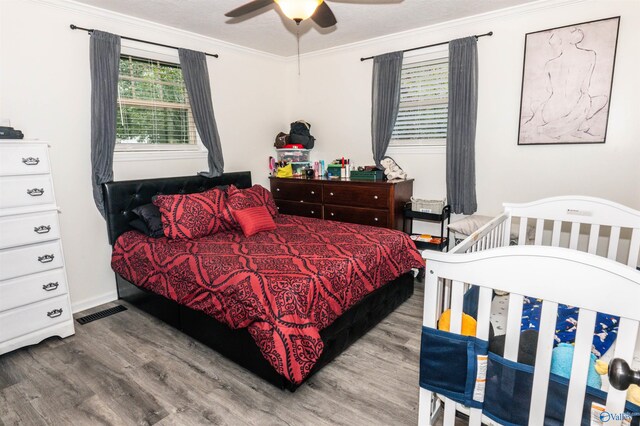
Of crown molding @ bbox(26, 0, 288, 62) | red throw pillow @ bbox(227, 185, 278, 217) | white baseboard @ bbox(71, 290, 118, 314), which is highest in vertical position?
crown molding @ bbox(26, 0, 288, 62)

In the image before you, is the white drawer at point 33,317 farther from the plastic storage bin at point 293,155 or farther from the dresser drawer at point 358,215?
the plastic storage bin at point 293,155

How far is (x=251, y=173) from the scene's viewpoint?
14.5 ft

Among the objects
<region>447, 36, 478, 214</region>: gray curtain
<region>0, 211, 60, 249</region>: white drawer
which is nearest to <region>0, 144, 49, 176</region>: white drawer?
<region>0, 211, 60, 249</region>: white drawer

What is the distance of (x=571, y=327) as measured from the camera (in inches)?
60.7

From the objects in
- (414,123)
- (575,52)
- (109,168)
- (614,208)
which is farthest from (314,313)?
(575,52)

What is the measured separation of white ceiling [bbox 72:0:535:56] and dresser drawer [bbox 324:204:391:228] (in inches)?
72.2

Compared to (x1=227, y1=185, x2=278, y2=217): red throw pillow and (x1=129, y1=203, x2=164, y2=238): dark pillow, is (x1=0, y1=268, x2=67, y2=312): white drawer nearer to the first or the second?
(x1=129, y1=203, x2=164, y2=238): dark pillow

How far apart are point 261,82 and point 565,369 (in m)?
4.24

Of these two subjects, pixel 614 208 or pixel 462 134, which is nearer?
pixel 614 208

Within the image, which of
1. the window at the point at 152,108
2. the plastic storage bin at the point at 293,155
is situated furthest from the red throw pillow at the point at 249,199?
the plastic storage bin at the point at 293,155

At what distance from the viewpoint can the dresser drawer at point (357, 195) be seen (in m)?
3.62

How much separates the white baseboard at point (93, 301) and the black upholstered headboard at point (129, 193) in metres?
0.52

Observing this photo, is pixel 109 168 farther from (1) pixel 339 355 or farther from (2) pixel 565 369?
(2) pixel 565 369

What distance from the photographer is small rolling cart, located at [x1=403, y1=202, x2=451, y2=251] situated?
11.7 ft
